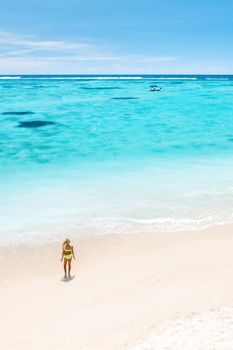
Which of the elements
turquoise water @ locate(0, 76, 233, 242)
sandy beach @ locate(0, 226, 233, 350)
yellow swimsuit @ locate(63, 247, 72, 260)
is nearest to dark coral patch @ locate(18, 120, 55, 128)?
turquoise water @ locate(0, 76, 233, 242)

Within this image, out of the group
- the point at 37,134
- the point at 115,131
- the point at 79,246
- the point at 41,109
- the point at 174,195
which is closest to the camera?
the point at 79,246

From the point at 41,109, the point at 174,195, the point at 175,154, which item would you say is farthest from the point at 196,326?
the point at 41,109

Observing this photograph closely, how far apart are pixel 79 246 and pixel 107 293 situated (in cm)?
406

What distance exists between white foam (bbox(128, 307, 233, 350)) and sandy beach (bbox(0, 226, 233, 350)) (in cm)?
26

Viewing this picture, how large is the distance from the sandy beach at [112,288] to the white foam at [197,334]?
26 centimetres

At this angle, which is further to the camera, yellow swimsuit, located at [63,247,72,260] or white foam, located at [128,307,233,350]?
yellow swimsuit, located at [63,247,72,260]

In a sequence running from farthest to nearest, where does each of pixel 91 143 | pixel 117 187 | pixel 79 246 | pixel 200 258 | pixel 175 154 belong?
pixel 91 143 < pixel 175 154 < pixel 117 187 < pixel 79 246 < pixel 200 258

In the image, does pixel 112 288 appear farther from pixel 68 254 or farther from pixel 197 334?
pixel 197 334

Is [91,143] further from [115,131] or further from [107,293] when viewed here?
[107,293]

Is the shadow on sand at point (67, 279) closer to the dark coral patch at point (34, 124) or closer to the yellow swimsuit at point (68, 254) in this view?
the yellow swimsuit at point (68, 254)

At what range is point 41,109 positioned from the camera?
251ft

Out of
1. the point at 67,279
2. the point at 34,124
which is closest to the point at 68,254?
the point at 67,279

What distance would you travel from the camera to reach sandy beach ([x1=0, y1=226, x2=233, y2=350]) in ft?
36.5

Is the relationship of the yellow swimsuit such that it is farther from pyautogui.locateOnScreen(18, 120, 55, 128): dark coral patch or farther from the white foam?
pyautogui.locateOnScreen(18, 120, 55, 128): dark coral patch
